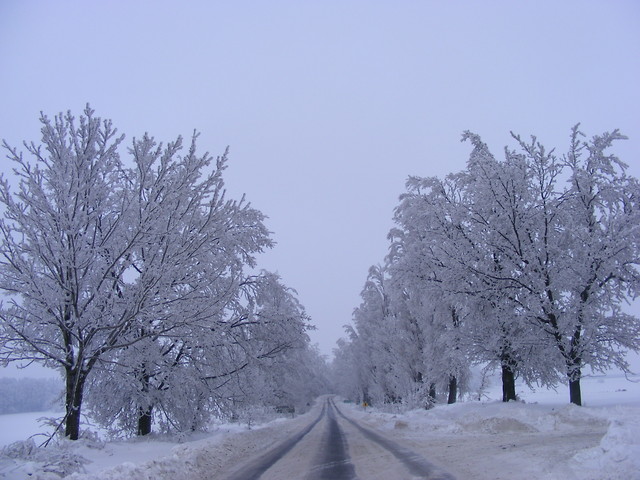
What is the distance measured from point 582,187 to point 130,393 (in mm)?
17089

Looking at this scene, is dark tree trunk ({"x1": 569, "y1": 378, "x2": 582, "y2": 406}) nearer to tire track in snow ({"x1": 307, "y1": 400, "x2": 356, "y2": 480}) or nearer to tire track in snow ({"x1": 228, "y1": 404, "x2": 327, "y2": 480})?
tire track in snow ({"x1": 307, "y1": 400, "x2": 356, "y2": 480})

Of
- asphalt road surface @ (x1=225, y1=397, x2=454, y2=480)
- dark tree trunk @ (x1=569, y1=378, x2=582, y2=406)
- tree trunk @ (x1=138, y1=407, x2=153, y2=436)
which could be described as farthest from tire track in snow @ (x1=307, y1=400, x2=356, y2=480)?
Result: dark tree trunk @ (x1=569, y1=378, x2=582, y2=406)

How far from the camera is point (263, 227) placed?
695 inches

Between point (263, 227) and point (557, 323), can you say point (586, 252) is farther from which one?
point (263, 227)

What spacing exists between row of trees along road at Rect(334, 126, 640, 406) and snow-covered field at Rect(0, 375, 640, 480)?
220 cm

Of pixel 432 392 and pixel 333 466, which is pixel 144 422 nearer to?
pixel 333 466

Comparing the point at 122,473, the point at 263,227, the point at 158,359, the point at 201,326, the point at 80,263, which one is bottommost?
the point at 122,473

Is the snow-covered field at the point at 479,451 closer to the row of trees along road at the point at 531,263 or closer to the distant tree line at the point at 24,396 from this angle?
the row of trees along road at the point at 531,263

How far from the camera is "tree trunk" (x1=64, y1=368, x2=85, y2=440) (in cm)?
950

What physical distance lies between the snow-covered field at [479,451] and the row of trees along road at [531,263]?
2.20 m

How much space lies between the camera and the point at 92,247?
9133 mm

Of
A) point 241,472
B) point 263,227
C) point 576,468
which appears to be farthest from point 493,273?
point 241,472

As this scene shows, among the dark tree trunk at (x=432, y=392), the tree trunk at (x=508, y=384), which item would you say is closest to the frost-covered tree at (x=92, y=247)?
the tree trunk at (x=508, y=384)

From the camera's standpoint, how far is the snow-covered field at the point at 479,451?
22.7 ft
